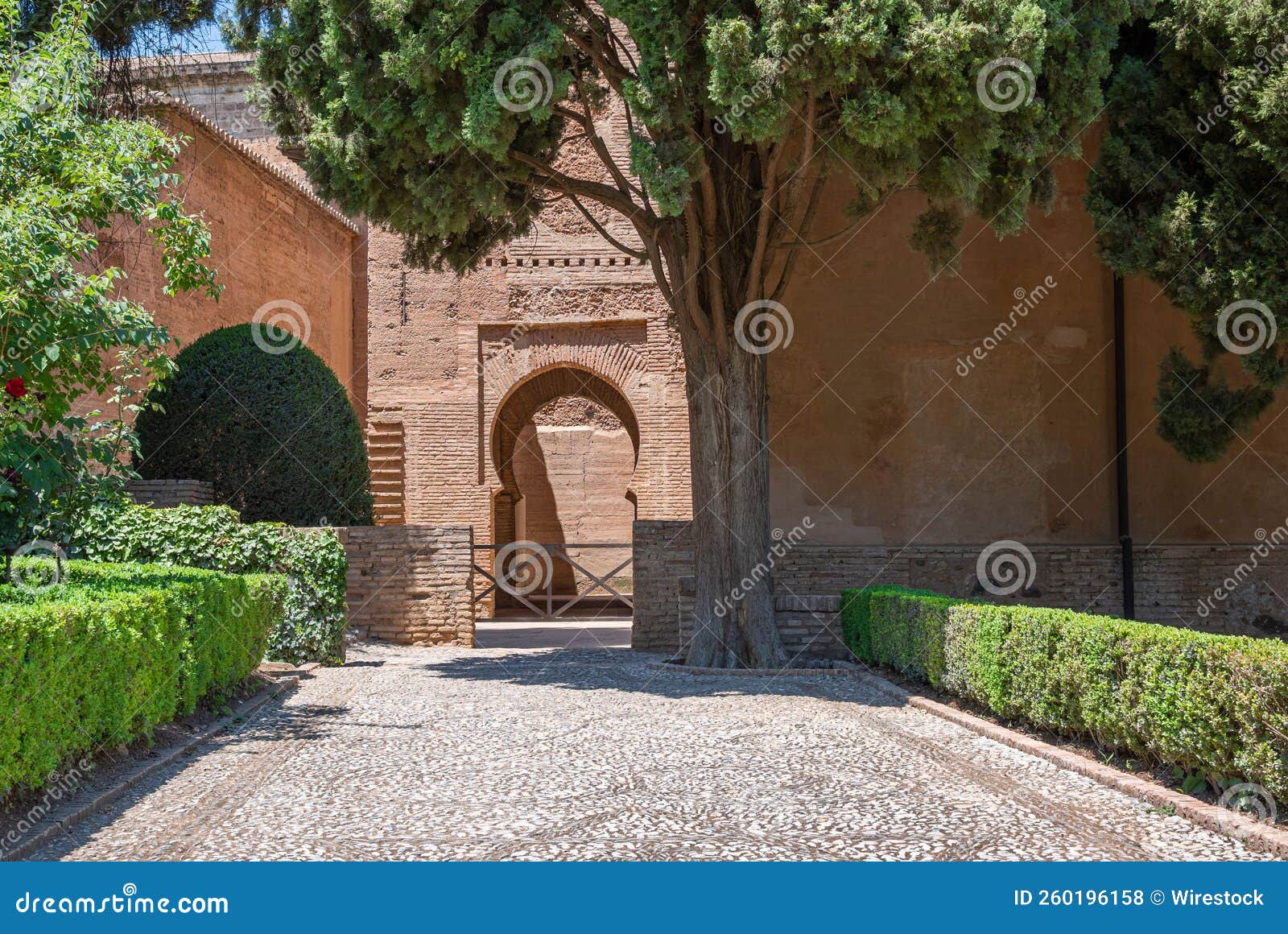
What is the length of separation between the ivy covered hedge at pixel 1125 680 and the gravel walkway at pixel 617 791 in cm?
34

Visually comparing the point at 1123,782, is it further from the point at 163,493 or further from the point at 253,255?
the point at 253,255

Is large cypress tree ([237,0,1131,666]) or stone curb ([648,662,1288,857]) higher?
large cypress tree ([237,0,1131,666])

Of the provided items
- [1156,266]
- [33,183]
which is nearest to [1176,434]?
[1156,266]

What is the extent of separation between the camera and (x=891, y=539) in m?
13.5

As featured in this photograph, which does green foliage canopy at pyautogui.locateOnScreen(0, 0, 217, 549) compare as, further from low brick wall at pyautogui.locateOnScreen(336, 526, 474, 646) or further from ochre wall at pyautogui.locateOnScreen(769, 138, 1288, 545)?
ochre wall at pyautogui.locateOnScreen(769, 138, 1288, 545)

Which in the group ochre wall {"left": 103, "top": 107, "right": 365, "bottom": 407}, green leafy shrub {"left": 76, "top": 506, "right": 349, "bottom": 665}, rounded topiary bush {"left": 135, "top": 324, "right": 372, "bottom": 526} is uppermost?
ochre wall {"left": 103, "top": 107, "right": 365, "bottom": 407}

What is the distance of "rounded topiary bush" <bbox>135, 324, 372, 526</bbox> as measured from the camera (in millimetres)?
11922

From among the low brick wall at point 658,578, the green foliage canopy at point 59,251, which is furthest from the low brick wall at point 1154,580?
the green foliage canopy at point 59,251

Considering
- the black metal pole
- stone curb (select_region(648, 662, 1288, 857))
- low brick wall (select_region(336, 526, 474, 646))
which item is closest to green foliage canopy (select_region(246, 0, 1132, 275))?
low brick wall (select_region(336, 526, 474, 646))

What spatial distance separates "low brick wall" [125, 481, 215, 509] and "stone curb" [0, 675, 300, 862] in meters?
3.85

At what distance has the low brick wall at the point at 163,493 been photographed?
1123 cm

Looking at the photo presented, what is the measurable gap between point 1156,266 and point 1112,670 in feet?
20.4

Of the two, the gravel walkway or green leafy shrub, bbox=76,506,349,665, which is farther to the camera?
green leafy shrub, bbox=76,506,349,665

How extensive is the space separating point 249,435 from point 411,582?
227cm
